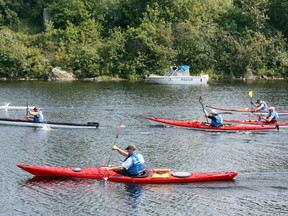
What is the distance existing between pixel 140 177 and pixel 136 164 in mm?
640

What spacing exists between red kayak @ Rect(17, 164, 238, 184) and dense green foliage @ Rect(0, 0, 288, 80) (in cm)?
4830

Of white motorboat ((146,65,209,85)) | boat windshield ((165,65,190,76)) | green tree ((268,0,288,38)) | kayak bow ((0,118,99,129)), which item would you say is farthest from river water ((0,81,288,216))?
green tree ((268,0,288,38))

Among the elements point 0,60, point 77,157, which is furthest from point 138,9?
point 77,157

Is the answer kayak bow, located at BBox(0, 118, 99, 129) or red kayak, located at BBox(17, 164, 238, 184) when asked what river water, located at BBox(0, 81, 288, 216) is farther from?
kayak bow, located at BBox(0, 118, 99, 129)

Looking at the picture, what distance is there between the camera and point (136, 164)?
24.5 meters

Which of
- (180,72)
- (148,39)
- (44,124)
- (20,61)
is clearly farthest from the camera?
(148,39)

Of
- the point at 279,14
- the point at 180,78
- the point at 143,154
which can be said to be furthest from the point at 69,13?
the point at 143,154

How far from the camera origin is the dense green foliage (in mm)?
73750

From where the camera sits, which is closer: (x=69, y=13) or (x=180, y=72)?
(x=180, y=72)

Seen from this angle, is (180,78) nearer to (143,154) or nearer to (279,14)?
(279,14)

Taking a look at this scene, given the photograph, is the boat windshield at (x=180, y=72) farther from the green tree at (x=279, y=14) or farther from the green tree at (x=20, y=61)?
the green tree at (x=279, y=14)

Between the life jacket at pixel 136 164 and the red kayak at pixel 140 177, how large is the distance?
0.28m

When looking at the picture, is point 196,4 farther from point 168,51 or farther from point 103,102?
point 103,102

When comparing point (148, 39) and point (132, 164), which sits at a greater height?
point (148, 39)
